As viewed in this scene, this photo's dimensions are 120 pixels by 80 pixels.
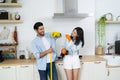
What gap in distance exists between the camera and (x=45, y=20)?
150 inches

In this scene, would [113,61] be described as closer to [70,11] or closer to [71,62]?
[71,62]

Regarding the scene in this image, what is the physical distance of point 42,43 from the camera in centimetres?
306

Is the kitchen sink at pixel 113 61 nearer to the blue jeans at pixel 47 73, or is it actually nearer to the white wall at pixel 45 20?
the white wall at pixel 45 20

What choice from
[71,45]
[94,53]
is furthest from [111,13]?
[71,45]

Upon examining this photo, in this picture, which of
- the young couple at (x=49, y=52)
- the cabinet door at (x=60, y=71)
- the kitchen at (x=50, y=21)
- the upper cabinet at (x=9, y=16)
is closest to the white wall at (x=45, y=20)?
the kitchen at (x=50, y=21)

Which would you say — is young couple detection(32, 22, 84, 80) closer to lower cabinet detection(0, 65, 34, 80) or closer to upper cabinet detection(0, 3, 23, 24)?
lower cabinet detection(0, 65, 34, 80)

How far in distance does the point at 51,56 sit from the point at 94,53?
4.10 ft

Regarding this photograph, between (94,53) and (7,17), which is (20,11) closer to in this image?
(7,17)

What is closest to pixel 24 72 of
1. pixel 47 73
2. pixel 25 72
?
pixel 25 72

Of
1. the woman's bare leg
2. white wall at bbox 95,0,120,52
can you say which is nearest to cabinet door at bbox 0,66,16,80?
the woman's bare leg

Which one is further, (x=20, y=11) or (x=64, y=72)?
(x=20, y=11)

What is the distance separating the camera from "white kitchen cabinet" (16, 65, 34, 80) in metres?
3.27

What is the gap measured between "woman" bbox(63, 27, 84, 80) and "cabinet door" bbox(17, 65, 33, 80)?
0.58 meters

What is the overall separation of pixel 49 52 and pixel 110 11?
1.86 metres
